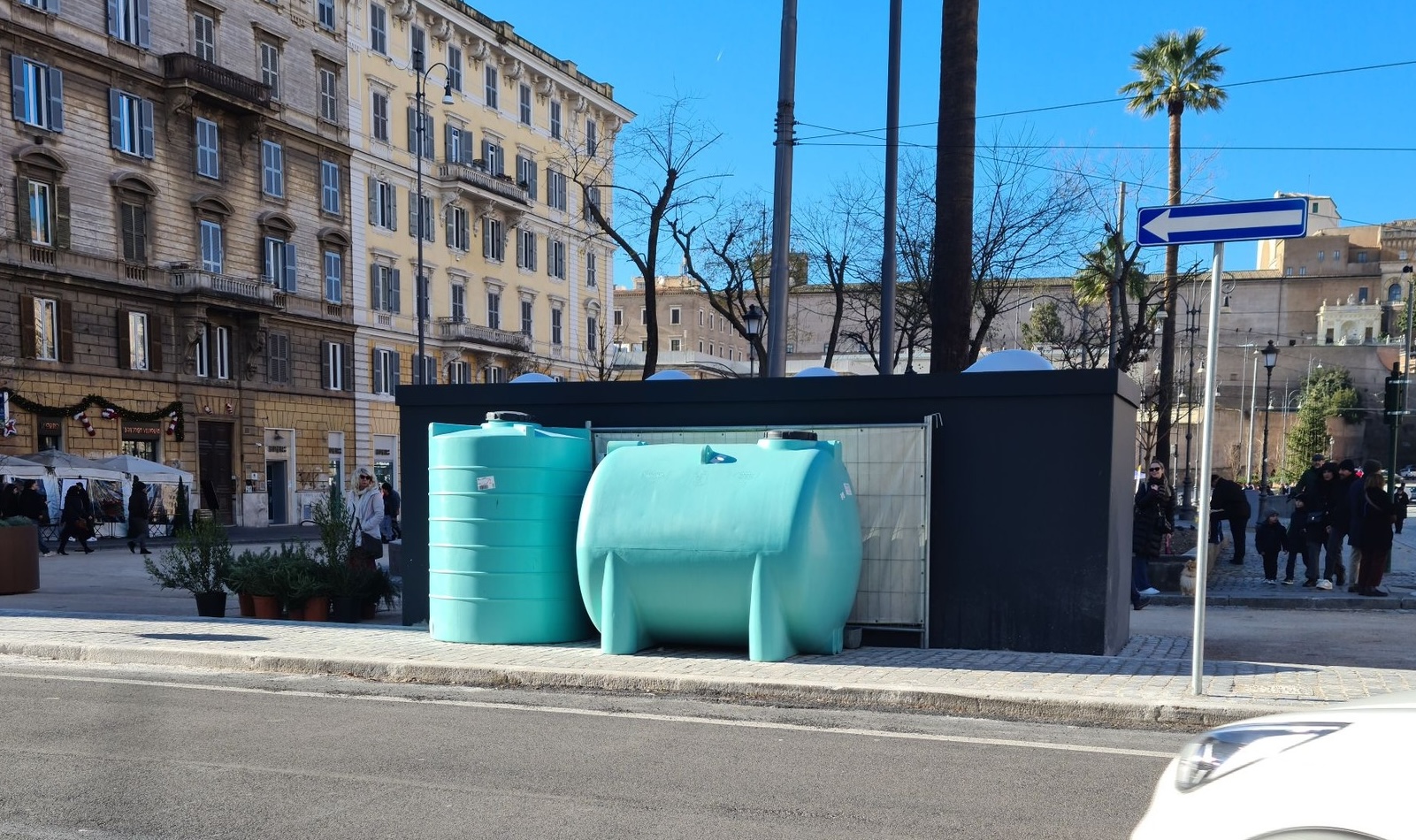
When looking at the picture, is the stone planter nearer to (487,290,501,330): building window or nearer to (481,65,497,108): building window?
(487,290,501,330): building window

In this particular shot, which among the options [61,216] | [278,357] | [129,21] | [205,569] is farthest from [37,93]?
[205,569]

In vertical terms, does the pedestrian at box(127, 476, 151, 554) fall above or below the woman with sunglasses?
below

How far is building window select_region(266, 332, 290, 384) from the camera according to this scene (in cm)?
4234

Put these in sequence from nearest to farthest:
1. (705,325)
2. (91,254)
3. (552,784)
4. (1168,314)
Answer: (552,784) → (1168,314) → (91,254) → (705,325)

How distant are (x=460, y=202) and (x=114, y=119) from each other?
1761cm

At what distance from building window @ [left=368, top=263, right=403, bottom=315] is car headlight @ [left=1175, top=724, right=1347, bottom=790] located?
4728 centimetres

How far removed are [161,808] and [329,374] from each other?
42068 millimetres

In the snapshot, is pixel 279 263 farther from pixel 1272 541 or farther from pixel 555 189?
pixel 1272 541

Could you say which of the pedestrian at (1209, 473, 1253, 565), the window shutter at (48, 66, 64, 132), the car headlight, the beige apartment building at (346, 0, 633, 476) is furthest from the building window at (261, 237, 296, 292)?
the car headlight

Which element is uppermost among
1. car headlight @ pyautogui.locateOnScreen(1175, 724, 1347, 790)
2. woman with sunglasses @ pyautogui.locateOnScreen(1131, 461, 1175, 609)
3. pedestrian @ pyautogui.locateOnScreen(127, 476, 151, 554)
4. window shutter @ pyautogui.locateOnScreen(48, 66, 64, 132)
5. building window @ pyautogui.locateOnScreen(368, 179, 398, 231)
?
window shutter @ pyautogui.locateOnScreen(48, 66, 64, 132)

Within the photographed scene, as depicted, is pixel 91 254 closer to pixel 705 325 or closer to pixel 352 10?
pixel 352 10

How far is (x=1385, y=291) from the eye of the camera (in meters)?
119

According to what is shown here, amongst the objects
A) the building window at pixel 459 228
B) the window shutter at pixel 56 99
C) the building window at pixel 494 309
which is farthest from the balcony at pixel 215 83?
the building window at pixel 494 309

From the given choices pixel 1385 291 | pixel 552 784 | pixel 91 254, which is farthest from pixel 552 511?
pixel 1385 291
